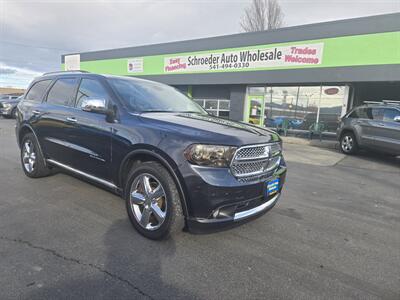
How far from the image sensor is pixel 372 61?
38.9 ft

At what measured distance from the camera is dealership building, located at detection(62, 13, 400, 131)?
11922 mm

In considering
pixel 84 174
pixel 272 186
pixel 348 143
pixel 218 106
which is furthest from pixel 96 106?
pixel 218 106

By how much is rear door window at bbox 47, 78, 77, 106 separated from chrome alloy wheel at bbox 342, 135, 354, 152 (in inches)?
366

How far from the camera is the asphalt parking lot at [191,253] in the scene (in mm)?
2363

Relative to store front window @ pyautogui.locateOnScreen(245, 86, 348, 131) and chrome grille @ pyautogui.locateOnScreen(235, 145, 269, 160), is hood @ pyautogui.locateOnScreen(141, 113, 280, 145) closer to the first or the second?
chrome grille @ pyautogui.locateOnScreen(235, 145, 269, 160)

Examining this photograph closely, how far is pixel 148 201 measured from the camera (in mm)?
3084

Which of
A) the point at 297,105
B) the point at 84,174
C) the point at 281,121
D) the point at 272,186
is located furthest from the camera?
Answer: the point at 281,121

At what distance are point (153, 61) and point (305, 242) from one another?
718 inches

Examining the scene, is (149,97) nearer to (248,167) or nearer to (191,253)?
(248,167)

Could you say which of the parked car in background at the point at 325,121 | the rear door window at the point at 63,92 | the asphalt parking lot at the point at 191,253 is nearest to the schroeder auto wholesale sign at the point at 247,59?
the parked car in background at the point at 325,121

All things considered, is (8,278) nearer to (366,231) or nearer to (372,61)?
(366,231)

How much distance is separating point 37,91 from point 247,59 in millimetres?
12386

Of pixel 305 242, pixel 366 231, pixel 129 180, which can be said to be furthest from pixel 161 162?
pixel 366 231

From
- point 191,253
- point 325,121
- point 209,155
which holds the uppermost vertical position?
point 325,121
